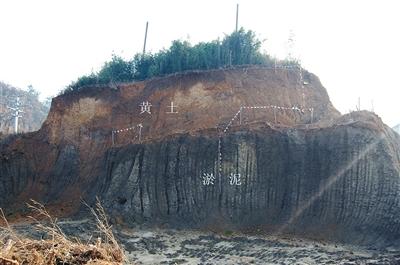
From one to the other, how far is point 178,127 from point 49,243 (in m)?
19.6

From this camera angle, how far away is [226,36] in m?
28.0

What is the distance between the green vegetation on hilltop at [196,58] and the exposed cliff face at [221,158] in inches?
42.5

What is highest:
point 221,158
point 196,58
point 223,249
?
point 196,58

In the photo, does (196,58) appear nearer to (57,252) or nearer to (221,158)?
(221,158)

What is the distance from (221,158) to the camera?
838 inches

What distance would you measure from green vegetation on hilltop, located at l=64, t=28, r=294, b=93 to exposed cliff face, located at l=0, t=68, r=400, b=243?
1.08m

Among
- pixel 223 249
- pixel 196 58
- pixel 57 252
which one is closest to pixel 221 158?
pixel 223 249

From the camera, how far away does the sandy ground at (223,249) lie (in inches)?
575

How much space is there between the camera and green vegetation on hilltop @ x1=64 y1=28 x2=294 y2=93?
1069 inches

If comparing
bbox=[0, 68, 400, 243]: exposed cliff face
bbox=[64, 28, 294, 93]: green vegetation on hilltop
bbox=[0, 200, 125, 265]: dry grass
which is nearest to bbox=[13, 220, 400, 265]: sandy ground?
bbox=[0, 68, 400, 243]: exposed cliff face

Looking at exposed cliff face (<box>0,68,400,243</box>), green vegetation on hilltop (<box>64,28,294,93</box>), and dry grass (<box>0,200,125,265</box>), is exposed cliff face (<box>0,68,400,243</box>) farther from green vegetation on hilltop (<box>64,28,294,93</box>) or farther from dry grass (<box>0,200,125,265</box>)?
dry grass (<box>0,200,125,265</box>)

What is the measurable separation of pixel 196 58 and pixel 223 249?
1300 centimetres

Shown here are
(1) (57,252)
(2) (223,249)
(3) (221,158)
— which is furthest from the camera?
(3) (221,158)

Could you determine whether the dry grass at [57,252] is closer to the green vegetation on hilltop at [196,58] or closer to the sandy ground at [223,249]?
the sandy ground at [223,249]
